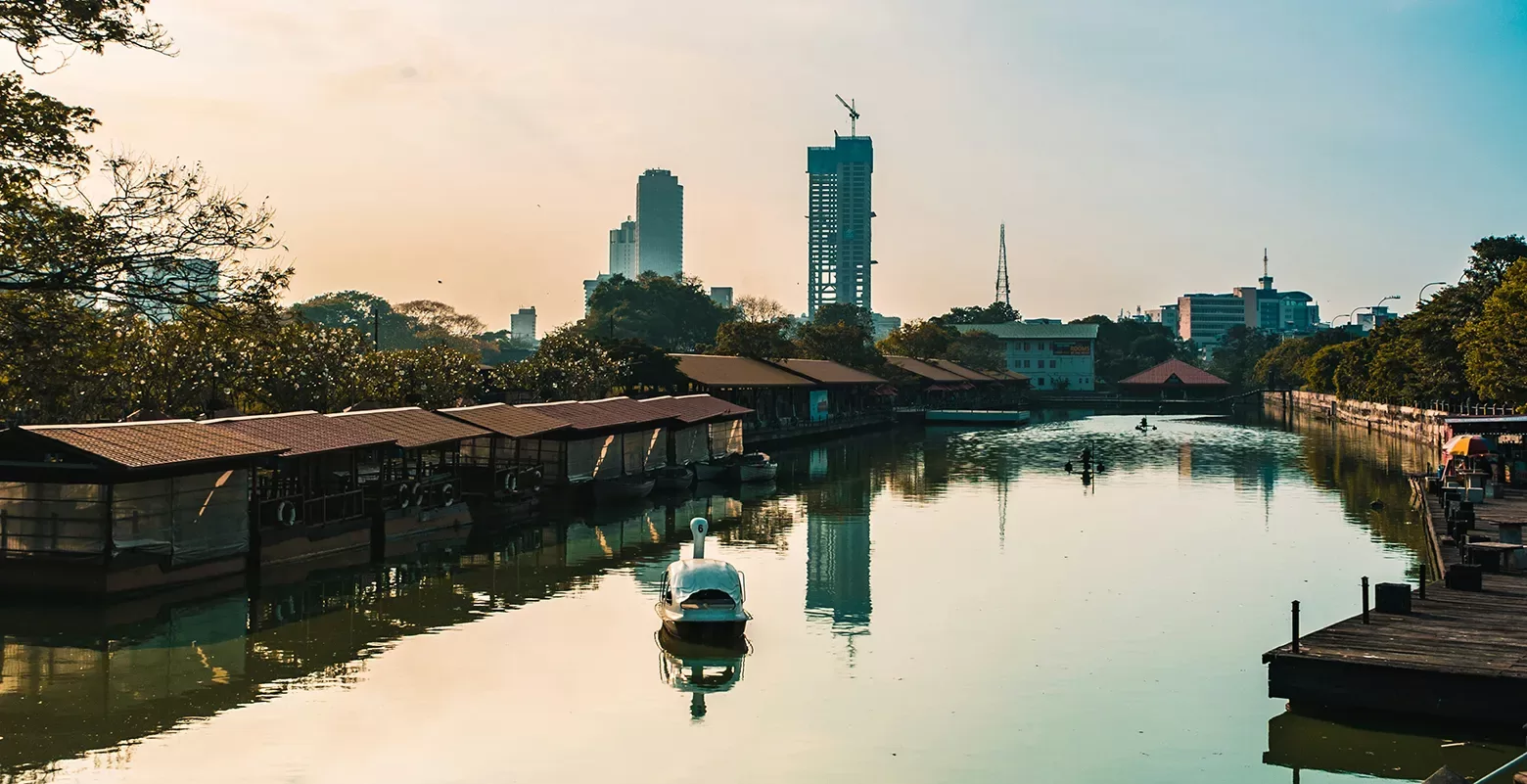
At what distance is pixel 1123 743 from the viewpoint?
66.6ft

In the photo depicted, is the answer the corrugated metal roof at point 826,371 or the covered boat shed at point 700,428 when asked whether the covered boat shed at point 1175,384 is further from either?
the covered boat shed at point 700,428

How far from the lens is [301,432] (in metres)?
37.8

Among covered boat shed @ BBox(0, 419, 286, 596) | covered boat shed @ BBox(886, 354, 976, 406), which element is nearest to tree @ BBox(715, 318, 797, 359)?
covered boat shed @ BBox(886, 354, 976, 406)

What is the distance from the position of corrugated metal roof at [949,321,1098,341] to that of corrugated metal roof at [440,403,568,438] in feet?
461

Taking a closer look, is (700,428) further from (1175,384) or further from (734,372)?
(1175,384)

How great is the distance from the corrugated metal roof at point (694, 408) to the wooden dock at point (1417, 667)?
4208cm

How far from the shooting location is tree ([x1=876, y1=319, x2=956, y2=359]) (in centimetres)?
15338

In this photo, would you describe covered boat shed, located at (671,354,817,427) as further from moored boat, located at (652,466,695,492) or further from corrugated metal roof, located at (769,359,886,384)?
moored boat, located at (652,466,695,492)

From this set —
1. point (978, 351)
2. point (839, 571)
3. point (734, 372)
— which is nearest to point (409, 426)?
point (839, 571)

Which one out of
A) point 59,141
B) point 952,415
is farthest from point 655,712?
point 952,415

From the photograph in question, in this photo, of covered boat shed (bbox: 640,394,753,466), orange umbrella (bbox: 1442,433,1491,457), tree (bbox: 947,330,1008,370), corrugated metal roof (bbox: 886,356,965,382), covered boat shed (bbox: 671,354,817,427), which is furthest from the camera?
tree (bbox: 947,330,1008,370)

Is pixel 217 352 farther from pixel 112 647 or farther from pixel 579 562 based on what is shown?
pixel 112 647

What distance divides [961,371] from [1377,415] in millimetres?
50578

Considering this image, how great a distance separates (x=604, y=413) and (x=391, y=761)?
3723 cm
